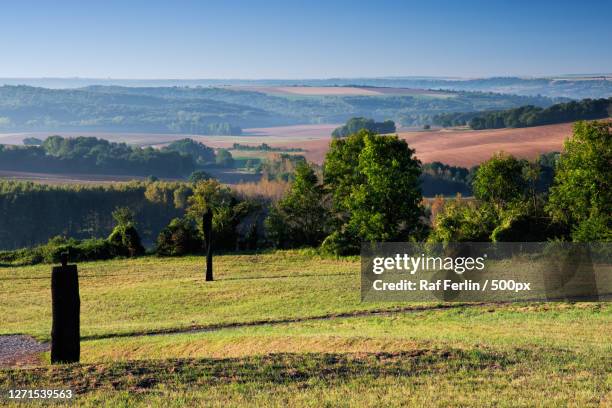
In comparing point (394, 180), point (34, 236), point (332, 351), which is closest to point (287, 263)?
point (394, 180)

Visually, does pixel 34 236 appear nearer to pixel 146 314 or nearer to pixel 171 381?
pixel 146 314

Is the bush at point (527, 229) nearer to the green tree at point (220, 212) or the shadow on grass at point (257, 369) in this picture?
the green tree at point (220, 212)

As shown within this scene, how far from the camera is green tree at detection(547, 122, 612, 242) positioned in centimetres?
4722

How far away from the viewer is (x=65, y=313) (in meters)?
17.6

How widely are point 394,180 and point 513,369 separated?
134 ft

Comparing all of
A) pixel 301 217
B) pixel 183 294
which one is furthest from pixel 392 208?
pixel 183 294

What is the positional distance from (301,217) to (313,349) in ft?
165

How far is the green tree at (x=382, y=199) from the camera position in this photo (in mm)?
56219

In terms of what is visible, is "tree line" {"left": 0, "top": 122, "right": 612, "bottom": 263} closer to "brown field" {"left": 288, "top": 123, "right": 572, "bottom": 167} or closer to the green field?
the green field

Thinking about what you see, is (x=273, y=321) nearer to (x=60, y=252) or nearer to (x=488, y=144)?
(x=60, y=252)

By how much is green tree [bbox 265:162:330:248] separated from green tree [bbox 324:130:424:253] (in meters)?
7.95

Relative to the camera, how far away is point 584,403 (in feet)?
41.8

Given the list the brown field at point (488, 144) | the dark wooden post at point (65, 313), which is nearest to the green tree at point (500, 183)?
the dark wooden post at point (65, 313)

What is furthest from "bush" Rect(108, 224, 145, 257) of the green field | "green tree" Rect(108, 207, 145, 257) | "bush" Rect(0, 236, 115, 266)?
the green field
